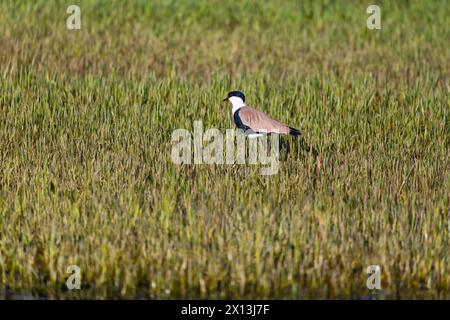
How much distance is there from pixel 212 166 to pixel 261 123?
661mm

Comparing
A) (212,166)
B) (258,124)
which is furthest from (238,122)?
(212,166)

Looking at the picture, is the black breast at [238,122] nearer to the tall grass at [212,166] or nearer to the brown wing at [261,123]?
the brown wing at [261,123]

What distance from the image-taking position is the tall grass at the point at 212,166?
6457 millimetres

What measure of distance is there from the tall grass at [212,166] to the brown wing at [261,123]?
32cm

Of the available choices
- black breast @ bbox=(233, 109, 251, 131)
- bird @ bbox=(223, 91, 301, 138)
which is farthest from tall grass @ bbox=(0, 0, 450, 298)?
black breast @ bbox=(233, 109, 251, 131)

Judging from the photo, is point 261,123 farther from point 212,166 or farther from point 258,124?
point 212,166

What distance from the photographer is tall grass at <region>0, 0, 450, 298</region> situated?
21.2 feet

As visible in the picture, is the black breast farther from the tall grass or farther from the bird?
the tall grass

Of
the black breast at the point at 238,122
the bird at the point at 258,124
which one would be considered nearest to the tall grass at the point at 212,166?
the bird at the point at 258,124

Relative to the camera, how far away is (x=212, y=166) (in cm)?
850

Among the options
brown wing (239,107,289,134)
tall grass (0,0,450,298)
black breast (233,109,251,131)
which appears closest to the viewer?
tall grass (0,0,450,298)

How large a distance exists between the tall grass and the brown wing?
1.06ft
